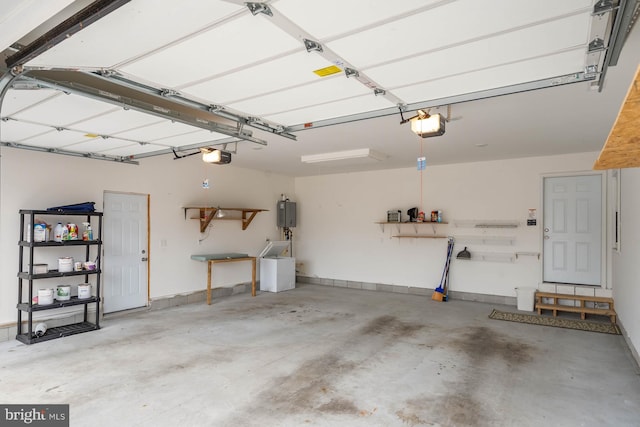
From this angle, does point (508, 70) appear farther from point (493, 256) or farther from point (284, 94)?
point (493, 256)

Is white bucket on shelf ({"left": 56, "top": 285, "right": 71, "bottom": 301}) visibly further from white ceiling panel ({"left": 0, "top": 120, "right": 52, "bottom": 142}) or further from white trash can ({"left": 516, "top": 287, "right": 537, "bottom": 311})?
white trash can ({"left": 516, "top": 287, "right": 537, "bottom": 311})

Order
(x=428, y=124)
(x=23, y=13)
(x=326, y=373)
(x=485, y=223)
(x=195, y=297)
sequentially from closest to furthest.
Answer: (x=23, y=13), (x=428, y=124), (x=326, y=373), (x=195, y=297), (x=485, y=223)

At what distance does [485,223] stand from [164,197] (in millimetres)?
5788

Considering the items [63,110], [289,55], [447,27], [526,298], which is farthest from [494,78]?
[526,298]

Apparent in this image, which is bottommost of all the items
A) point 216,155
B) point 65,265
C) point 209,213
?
point 65,265

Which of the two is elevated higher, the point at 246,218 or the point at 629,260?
the point at 246,218

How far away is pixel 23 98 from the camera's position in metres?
2.80

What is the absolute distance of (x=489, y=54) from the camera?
6.84 ft

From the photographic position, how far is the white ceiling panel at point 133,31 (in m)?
1.65

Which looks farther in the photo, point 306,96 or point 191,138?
point 191,138

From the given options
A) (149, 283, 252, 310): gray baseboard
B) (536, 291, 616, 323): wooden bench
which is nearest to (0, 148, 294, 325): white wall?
(149, 283, 252, 310): gray baseboard

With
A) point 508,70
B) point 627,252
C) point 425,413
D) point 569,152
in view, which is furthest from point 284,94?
point 569,152

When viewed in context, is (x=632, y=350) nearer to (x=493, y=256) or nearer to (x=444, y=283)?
(x=493, y=256)

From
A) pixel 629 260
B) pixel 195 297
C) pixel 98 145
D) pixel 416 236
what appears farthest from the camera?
pixel 416 236
